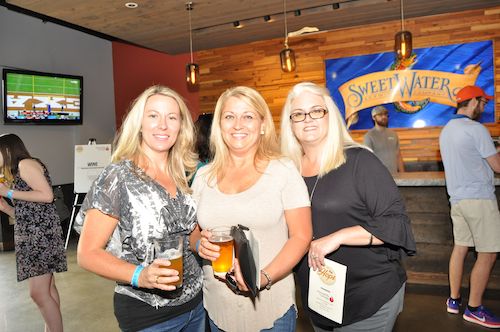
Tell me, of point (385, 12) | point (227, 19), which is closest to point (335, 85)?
point (385, 12)

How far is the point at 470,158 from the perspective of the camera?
3.26 metres

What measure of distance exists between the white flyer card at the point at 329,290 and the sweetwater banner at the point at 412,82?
541 centimetres

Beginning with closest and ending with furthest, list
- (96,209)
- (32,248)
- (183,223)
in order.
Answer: (96,209), (183,223), (32,248)

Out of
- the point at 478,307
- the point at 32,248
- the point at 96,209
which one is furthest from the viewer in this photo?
the point at 478,307

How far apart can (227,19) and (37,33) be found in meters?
3.42

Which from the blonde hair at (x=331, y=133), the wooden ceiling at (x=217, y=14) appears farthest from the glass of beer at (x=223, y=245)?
the wooden ceiling at (x=217, y=14)

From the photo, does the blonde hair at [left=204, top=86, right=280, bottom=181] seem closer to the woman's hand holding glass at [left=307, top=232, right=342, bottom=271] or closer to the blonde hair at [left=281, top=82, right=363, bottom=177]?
the blonde hair at [left=281, top=82, right=363, bottom=177]

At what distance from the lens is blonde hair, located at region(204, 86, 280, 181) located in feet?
5.52

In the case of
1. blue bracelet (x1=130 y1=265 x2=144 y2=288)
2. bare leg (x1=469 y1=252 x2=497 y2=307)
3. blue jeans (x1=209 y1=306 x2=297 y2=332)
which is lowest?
bare leg (x1=469 y1=252 x2=497 y2=307)

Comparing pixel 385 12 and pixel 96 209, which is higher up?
pixel 385 12

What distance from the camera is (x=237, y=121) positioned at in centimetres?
168

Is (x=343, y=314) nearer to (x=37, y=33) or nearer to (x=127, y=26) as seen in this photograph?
(x=127, y=26)

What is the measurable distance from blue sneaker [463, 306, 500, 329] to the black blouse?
2.10 metres

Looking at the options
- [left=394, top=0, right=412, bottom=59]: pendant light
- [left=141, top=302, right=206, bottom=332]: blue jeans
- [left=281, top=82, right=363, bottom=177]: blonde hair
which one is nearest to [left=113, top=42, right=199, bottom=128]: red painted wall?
[left=394, top=0, right=412, bottom=59]: pendant light
